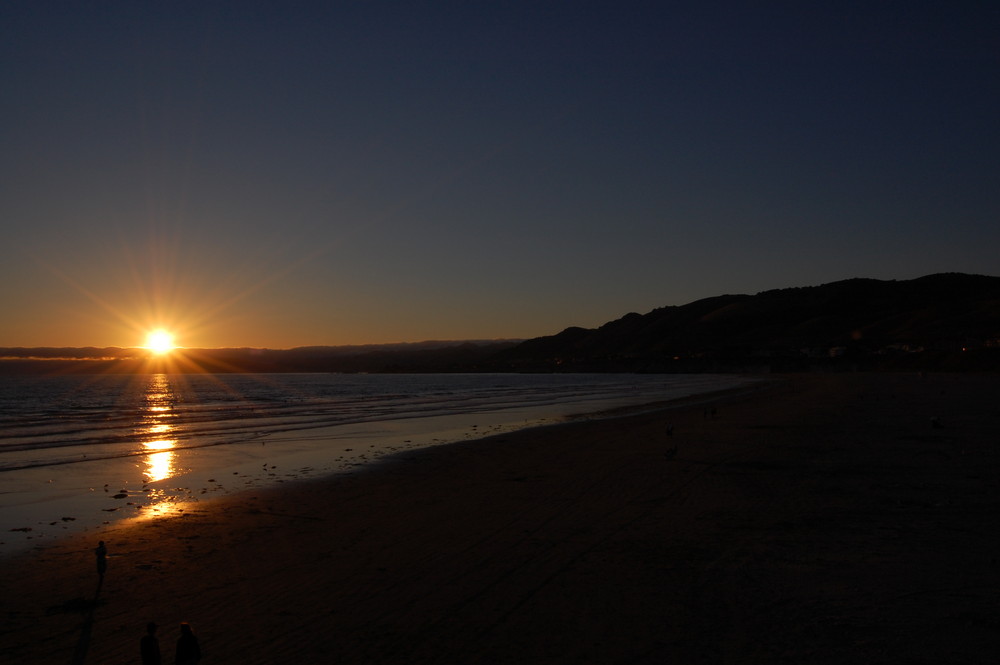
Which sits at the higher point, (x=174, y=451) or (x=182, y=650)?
(x=182, y=650)

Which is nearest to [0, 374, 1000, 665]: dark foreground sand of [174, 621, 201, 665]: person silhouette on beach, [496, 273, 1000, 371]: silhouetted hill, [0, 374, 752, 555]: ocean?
[174, 621, 201, 665]: person silhouette on beach

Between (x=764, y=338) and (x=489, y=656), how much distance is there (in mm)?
198820

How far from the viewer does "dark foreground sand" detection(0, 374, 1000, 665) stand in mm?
6891

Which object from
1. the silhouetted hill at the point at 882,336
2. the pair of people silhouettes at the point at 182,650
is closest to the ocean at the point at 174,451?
the pair of people silhouettes at the point at 182,650

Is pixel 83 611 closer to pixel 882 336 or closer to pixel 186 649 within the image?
pixel 186 649

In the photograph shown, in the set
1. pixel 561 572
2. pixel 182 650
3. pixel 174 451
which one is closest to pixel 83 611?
pixel 182 650

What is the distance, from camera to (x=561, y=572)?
29.9 ft

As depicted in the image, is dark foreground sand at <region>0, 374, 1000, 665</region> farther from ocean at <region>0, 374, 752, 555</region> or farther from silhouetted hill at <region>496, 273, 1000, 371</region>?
silhouetted hill at <region>496, 273, 1000, 371</region>

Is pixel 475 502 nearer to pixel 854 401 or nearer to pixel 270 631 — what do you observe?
pixel 270 631

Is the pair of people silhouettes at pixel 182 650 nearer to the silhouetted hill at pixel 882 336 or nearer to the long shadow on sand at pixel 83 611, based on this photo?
the long shadow on sand at pixel 83 611

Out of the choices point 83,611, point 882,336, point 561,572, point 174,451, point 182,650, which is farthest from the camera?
point 882,336

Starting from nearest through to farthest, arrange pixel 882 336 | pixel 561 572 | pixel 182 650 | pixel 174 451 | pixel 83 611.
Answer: pixel 182 650 < pixel 83 611 < pixel 561 572 < pixel 174 451 < pixel 882 336

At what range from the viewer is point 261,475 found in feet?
63.4

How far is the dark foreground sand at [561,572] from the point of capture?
22.6 feet
